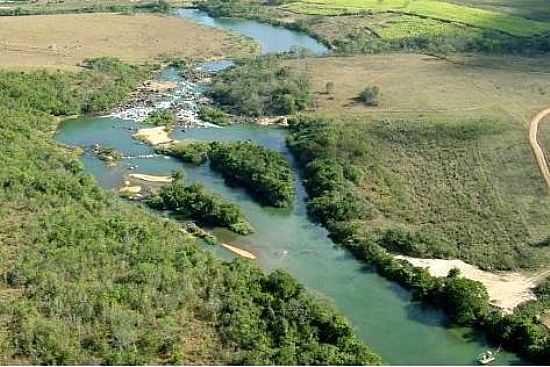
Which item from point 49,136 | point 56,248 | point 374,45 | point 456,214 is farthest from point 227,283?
point 374,45

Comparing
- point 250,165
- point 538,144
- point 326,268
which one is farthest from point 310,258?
point 538,144

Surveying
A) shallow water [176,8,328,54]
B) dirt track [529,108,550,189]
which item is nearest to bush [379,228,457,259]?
dirt track [529,108,550,189]

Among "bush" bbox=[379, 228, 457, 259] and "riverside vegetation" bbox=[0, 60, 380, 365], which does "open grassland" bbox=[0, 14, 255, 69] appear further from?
"bush" bbox=[379, 228, 457, 259]

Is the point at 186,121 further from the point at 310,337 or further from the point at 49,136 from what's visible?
the point at 310,337

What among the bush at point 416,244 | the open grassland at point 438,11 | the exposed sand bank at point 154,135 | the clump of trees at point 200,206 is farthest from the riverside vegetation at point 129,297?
the open grassland at point 438,11

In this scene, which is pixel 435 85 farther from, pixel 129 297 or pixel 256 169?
pixel 129 297

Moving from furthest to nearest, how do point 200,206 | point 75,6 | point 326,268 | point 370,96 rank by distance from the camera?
point 75,6, point 370,96, point 200,206, point 326,268

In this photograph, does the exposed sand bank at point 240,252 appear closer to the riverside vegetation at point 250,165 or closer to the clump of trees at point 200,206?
the clump of trees at point 200,206
